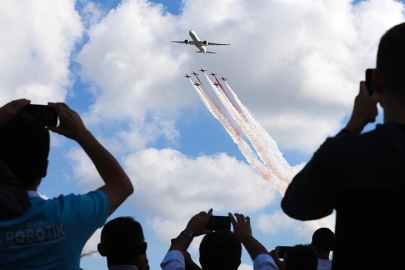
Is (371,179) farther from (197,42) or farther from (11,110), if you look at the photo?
(197,42)

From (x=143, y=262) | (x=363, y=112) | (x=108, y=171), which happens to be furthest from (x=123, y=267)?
(x=363, y=112)

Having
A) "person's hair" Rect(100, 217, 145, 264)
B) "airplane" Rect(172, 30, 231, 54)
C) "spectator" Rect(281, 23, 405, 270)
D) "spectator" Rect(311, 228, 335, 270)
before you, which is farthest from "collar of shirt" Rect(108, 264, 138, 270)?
"airplane" Rect(172, 30, 231, 54)

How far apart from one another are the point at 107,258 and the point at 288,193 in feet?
9.33

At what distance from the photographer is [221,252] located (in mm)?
6457

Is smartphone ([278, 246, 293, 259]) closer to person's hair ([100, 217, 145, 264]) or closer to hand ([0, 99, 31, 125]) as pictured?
person's hair ([100, 217, 145, 264])

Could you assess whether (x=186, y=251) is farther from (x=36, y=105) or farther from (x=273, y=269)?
(x=36, y=105)

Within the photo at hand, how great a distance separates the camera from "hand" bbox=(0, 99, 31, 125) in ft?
16.3

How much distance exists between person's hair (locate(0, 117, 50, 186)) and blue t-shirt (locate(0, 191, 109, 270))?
31cm

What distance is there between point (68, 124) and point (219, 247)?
2.80m

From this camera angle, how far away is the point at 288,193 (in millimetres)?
3648

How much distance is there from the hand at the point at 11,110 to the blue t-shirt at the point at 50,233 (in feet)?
3.57

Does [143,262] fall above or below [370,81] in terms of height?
below

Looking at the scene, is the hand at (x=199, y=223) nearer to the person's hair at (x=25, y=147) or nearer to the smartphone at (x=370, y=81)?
the person's hair at (x=25, y=147)

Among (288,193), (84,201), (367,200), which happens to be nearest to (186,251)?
(84,201)
